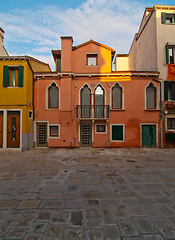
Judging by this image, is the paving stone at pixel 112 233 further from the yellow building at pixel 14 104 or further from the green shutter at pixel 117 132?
the yellow building at pixel 14 104

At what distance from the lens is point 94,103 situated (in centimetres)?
1087

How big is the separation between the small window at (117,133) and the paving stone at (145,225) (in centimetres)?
830

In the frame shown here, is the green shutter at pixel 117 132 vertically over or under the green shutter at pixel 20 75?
under

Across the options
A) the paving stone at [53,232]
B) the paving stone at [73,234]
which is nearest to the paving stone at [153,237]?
the paving stone at [73,234]

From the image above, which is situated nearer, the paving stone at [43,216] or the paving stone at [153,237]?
the paving stone at [153,237]

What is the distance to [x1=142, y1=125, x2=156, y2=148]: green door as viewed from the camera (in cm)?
1066

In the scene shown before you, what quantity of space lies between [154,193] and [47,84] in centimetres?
1088

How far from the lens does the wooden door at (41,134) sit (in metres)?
10.9

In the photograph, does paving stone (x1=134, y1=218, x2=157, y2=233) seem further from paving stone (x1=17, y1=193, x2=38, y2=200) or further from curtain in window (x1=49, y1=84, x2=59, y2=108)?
curtain in window (x1=49, y1=84, x2=59, y2=108)

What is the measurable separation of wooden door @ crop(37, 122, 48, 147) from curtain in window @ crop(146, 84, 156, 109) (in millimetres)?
9722

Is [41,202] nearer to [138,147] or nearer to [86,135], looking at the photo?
[86,135]

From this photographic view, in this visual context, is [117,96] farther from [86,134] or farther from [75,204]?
[75,204]

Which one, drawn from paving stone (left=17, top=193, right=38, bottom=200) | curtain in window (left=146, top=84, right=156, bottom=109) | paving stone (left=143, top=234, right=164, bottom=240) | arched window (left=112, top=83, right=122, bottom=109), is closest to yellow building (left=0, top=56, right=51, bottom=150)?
paving stone (left=17, top=193, right=38, bottom=200)

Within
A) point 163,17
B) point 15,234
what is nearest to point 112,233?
point 15,234
